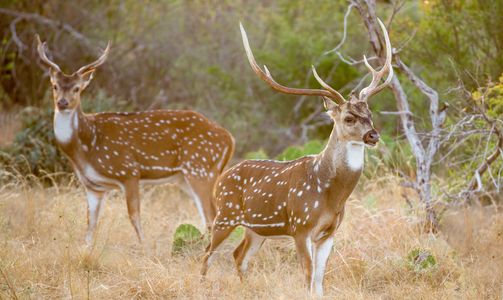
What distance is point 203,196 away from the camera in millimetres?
8250

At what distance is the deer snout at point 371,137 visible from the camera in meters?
5.61

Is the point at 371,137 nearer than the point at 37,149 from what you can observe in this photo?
Yes

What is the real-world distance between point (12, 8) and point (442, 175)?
26.8 ft

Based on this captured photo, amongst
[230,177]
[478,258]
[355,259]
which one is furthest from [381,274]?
[230,177]

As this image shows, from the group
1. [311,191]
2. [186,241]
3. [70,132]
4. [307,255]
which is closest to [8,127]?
[70,132]

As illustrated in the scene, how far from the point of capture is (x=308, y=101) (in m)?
13.7

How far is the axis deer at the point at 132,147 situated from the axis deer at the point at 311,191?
1.74 m

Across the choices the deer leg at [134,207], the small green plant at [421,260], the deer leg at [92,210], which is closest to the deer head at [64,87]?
the deer leg at [92,210]

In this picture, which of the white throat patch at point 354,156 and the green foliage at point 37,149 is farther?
the green foliage at point 37,149

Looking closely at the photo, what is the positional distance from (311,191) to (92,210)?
3113 mm

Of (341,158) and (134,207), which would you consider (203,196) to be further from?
(341,158)

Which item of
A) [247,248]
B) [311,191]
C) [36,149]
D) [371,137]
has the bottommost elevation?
[247,248]

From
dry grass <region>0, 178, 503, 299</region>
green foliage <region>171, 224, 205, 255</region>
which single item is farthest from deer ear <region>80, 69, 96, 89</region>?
green foliage <region>171, 224, 205, 255</region>

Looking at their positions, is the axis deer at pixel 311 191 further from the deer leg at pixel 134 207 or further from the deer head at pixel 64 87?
the deer head at pixel 64 87
